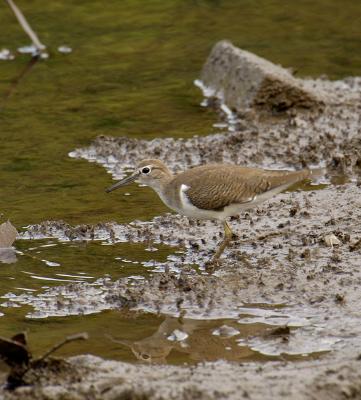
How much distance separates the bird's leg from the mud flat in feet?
0.25

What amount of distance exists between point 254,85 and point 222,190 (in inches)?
185

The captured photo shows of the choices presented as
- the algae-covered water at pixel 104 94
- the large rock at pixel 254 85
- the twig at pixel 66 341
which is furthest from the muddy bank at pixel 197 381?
the large rock at pixel 254 85

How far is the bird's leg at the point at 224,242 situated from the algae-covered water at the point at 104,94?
1.45ft

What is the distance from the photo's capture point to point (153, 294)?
8.38 m

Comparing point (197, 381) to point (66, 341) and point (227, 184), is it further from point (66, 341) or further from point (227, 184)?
point (227, 184)

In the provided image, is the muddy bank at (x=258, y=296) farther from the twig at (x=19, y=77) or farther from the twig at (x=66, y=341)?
the twig at (x=19, y=77)

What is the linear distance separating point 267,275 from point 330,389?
2262 mm

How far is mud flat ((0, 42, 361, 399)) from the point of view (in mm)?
6590

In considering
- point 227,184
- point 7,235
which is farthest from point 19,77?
point 227,184

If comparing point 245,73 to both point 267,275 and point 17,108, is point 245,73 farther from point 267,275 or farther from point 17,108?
point 267,275

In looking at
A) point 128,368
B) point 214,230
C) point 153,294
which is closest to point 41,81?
point 214,230

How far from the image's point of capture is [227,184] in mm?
9125

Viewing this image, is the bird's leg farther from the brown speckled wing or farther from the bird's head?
the bird's head

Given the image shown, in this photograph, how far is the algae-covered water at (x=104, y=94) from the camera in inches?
358
